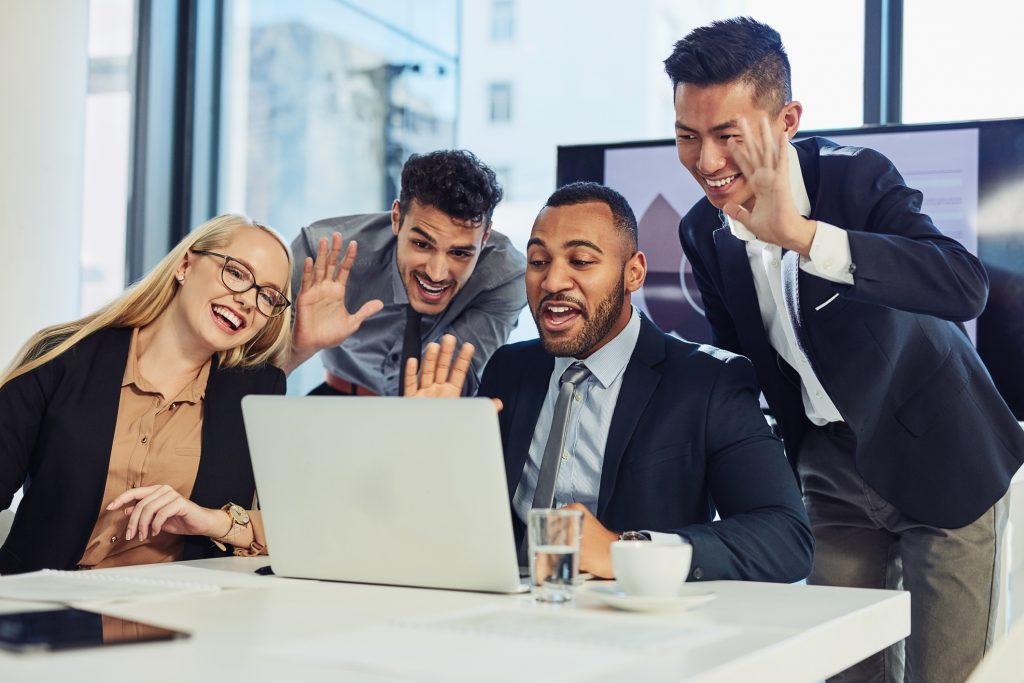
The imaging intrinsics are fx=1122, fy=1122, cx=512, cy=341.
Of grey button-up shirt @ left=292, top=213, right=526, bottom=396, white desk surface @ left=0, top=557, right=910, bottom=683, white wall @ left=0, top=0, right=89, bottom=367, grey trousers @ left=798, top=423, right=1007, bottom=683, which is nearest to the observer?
white desk surface @ left=0, top=557, right=910, bottom=683

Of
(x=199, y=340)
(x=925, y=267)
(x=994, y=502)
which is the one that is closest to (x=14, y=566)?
(x=199, y=340)

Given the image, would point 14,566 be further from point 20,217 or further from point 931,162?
point 931,162

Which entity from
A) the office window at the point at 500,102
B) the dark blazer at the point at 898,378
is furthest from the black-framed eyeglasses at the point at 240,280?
the office window at the point at 500,102

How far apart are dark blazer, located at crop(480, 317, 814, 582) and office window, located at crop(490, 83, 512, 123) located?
2.49m

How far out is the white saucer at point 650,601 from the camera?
4.14 feet

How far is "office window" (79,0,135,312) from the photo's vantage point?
4.77 meters

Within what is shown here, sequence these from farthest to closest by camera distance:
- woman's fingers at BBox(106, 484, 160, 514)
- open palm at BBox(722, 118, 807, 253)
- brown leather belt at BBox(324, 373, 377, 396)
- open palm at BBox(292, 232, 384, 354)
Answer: brown leather belt at BBox(324, 373, 377, 396), open palm at BBox(292, 232, 384, 354), open palm at BBox(722, 118, 807, 253), woman's fingers at BBox(106, 484, 160, 514)

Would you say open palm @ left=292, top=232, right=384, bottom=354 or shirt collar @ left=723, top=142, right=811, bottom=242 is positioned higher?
shirt collar @ left=723, top=142, right=811, bottom=242

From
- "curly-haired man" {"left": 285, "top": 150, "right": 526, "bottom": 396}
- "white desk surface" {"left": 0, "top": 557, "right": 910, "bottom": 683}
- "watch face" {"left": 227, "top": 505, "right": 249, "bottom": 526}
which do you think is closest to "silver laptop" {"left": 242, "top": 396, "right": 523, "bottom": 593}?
"white desk surface" {"left": 0, "top": 557, "right": 910, "bottom": 683}

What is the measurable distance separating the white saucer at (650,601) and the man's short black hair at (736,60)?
1.18m

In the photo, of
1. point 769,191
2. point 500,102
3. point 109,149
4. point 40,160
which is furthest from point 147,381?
point 109,149

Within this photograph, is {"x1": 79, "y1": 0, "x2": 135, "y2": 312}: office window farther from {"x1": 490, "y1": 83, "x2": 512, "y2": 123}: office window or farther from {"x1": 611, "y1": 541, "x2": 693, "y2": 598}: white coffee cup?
{"x1": 611, "y1": 541, "x2": 693, "y2": 598}: white coffee cup

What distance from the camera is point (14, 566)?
2.03 meters

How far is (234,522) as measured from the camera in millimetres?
1961
